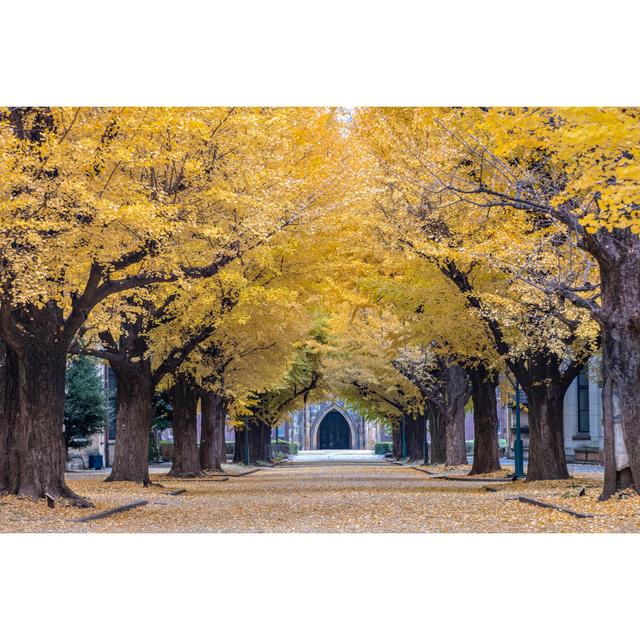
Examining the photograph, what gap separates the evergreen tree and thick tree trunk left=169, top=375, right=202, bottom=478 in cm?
1206

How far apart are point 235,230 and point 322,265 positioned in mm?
8754

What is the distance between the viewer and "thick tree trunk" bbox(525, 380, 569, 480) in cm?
2764

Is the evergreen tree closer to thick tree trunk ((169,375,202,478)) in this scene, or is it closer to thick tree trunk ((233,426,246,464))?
thick tree trunk ((233,426,246,464))

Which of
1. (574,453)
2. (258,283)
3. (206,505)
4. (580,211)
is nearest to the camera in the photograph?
(580,211)

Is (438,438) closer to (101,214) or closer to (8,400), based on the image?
(8,400)

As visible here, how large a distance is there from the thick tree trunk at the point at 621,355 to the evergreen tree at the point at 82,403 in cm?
3442

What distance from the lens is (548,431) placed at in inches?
1093

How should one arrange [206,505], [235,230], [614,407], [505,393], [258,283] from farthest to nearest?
[505,393] < [258,283] < [206,505] < [235,230] < [614,407]

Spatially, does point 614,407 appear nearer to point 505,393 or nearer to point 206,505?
point 206,505

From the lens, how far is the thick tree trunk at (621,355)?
18.6 metres

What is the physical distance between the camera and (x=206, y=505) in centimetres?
2283

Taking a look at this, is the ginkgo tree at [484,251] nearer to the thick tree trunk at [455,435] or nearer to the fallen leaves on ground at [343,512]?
the fallen leaves on ground at [343,512]

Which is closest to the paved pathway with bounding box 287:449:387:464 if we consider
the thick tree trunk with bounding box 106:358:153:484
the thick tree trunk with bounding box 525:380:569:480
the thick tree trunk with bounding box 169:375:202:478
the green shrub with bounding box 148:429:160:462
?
the green shrub with bounding box 148:429:160:462
